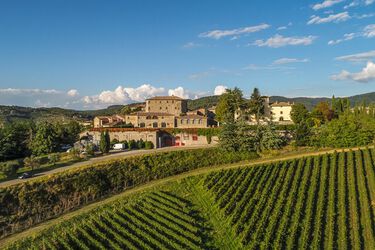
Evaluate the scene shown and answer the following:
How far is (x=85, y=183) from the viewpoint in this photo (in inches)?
1286

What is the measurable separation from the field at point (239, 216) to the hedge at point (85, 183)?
4.31 m

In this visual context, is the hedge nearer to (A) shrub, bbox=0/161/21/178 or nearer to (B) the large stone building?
(A) shrub, bbox=0/161/21/178

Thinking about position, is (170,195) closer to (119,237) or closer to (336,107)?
(119,237)

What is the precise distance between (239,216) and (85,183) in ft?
53.6

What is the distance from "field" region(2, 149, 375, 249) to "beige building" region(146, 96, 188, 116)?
138ft

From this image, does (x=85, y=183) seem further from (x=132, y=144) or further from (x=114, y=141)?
(x=114, y=141)

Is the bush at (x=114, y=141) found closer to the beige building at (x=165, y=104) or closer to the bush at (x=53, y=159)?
the bush at (x=53, y=159)

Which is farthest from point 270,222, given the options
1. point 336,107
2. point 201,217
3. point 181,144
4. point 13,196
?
point 336,107

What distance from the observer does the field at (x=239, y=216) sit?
2067 centimetres

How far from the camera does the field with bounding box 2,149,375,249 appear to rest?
20.7 meters

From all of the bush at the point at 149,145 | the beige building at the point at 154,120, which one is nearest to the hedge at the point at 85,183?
the bush at the point at 149,145

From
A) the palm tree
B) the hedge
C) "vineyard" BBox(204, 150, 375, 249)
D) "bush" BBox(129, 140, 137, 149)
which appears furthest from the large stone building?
"vineyard" BBox(204, 150, 375, 249)

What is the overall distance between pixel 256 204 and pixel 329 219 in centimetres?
540

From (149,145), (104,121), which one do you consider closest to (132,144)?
(149,145)
